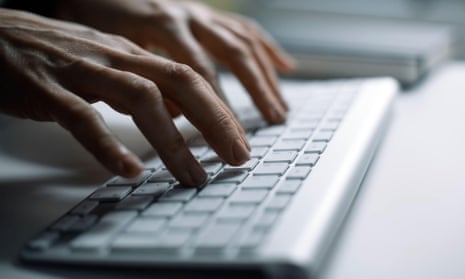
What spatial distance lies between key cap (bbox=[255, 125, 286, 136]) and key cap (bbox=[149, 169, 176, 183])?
138mm

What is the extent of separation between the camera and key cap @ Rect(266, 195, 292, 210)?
440 millimetres

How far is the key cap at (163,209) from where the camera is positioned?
0.45 meters

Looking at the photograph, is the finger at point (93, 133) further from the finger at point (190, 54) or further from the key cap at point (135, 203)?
the finger at point (190, 54)

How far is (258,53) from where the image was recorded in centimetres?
83

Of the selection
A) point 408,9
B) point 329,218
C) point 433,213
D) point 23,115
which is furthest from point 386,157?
point 408,9

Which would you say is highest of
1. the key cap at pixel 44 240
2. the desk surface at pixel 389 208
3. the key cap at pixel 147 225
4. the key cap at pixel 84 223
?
the key cap at pixel 44 240

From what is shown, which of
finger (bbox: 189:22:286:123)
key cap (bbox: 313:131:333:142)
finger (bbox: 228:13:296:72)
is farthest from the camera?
finger (bbox: 228:13:296:72)

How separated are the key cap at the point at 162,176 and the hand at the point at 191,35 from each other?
18 centimetres

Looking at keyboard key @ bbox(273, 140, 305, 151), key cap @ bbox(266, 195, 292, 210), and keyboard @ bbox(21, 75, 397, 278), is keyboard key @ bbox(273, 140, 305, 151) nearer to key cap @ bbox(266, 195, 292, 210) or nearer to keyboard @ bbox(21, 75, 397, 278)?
keyboard @ bbox(21, 75, 397, 278)

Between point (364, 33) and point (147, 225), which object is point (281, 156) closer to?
point (147, 225)

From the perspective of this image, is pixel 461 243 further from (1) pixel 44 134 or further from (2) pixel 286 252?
(1) pixel 44 134

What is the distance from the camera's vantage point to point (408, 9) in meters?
1.29

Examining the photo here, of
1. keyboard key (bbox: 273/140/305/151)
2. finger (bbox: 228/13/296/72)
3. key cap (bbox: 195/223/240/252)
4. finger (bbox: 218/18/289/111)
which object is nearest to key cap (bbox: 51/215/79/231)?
key cap (bbox: 195/223/240/252)

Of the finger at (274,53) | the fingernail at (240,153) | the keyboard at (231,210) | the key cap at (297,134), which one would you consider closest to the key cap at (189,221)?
the keyboard at (231,210)
